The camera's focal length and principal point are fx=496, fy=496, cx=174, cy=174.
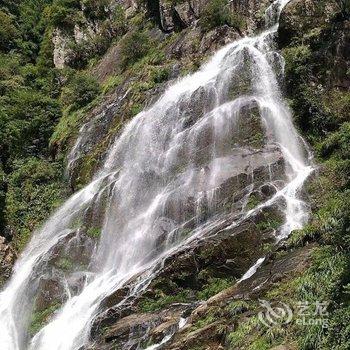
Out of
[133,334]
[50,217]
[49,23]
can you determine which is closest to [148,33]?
[49,23]

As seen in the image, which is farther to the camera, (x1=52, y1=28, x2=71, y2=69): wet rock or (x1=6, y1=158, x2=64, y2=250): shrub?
(x1=52, y1=28, x2=71, y2=69): wet rock

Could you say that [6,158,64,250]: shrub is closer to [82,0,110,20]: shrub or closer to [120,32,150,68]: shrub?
[120,32,150,68]: shrub

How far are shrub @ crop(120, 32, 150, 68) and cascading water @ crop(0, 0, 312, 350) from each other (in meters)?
8.94

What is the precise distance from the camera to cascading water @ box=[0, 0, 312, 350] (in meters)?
14.8

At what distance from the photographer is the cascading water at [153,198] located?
48.4 feet

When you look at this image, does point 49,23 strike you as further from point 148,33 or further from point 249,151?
point 249,151

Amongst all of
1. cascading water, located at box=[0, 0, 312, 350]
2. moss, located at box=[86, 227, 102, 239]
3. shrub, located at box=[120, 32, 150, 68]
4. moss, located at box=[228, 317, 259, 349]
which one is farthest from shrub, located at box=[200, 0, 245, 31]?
moss, located at box=[228, 317, 259, 349]

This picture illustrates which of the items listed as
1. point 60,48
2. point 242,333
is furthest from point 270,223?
point 60,48

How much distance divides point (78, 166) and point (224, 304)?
14.8m

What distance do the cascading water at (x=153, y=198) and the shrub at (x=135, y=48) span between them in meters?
8.94

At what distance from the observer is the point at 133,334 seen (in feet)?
37.7

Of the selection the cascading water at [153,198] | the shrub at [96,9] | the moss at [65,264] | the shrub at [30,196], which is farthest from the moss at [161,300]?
the shrub at [96,9]

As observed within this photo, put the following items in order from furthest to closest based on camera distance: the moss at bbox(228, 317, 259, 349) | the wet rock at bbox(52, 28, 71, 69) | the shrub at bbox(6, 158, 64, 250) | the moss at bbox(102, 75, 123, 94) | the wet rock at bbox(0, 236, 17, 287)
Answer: the wet rock at bbox(52, 28, 71, 69) < the moss at bbox(102, 75, 123, 94) < the shrub at bbox(6, 158, 64, 250) < the wet rock at bbox(0, 236, 17, 287) < the moss at bbox(228, 317, 259, 349)

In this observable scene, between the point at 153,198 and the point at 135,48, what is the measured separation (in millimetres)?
16543
